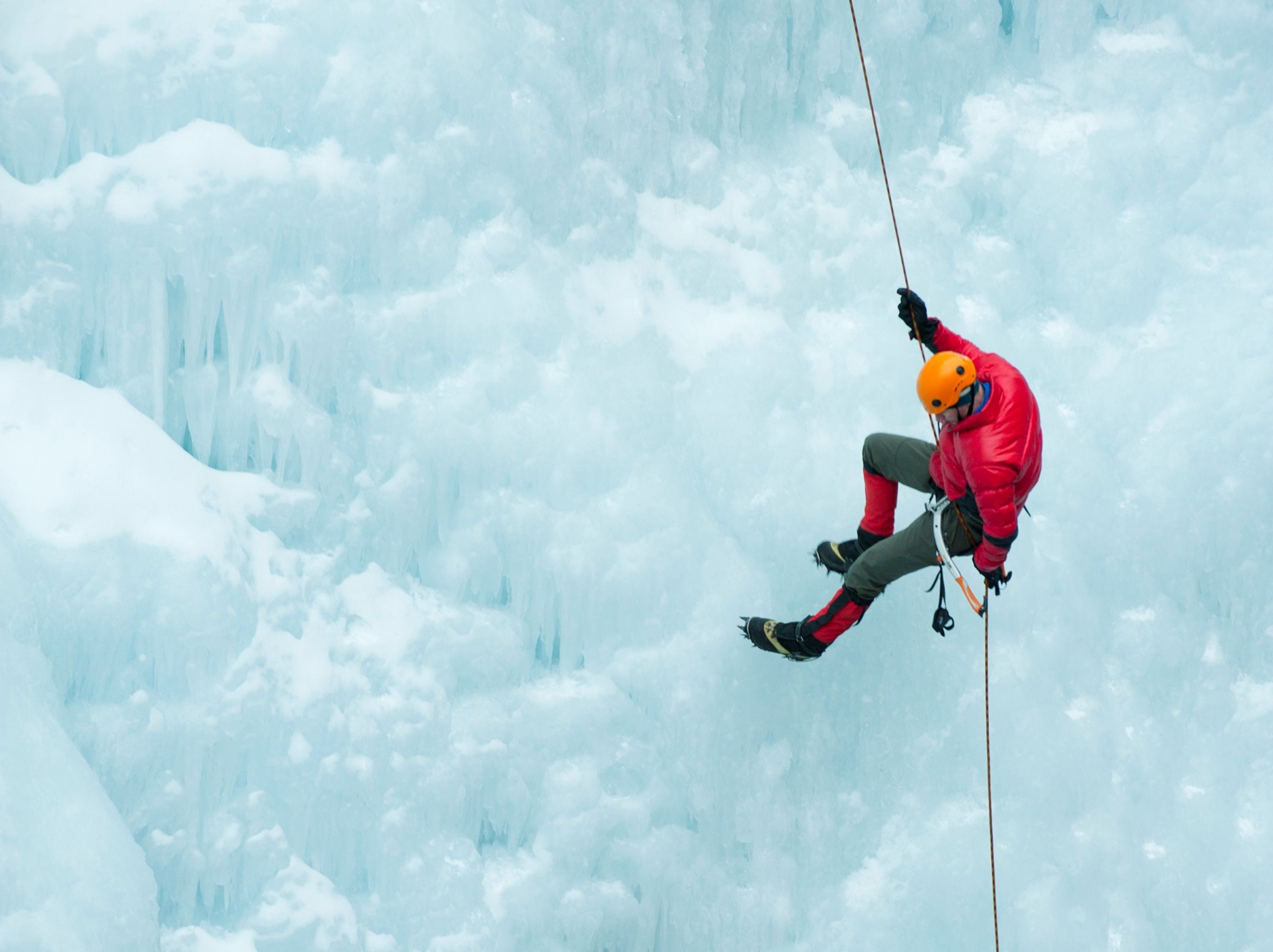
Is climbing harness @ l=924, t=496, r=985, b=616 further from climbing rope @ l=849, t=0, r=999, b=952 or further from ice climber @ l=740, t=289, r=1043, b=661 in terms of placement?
climbing rope @ l=849, t=0, r=999, b=952

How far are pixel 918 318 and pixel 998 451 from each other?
575mm

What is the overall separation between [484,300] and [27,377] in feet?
5.06

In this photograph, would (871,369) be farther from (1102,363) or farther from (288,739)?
(288,739)

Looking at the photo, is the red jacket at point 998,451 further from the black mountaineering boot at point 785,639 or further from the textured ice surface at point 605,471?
the textured ice surface at point 605,471

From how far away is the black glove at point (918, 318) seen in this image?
13.1 feet

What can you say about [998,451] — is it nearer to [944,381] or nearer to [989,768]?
[944,381]

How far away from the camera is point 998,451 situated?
370 centimetres

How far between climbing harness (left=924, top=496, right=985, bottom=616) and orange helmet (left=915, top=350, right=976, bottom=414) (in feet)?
1.55

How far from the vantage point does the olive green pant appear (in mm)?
4062

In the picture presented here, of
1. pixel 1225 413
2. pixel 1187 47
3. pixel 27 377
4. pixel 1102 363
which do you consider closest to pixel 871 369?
pixel 1102 363

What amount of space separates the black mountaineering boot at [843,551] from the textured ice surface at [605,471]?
12 centimetres

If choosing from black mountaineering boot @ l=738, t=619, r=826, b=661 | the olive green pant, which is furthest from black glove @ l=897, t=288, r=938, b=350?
black mountaineering boot @ l=738, t=619, r=826, b=661

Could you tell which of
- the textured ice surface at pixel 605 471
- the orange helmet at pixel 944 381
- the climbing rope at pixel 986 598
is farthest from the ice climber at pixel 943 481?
the textured ice surface at pixel 605 471

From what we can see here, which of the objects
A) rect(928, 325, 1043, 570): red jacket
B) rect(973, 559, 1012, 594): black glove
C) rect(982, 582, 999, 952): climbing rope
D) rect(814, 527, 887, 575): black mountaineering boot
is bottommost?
rect(982, 582, 999, 952): climbing rope
